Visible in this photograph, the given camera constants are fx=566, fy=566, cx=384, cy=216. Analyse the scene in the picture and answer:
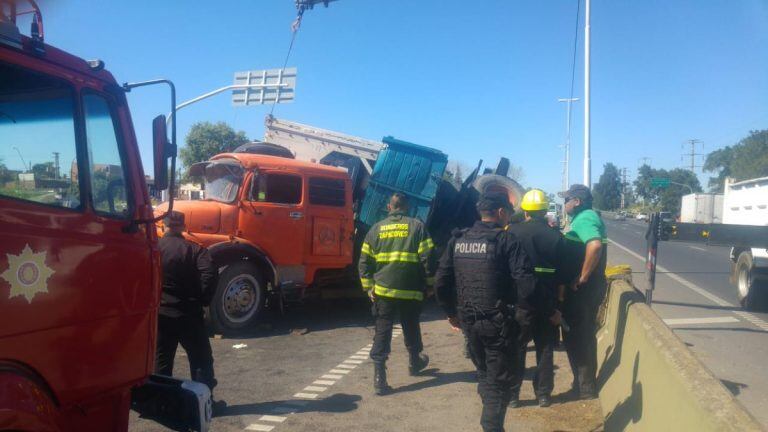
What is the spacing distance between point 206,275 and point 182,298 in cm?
27

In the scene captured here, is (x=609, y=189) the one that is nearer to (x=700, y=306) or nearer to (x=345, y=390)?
(x=700, y=306)

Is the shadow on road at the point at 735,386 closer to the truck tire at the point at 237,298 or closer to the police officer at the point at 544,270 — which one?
the police officer at the point at 544,270

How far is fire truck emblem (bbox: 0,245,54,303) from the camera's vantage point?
7.58 ft

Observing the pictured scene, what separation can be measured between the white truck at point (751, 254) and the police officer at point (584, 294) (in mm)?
6789

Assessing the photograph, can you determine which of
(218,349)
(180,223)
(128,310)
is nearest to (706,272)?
(218,349)

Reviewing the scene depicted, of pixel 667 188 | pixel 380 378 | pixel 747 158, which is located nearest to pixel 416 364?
pixel 380 378

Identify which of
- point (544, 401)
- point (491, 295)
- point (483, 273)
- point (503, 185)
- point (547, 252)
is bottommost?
point (544, 401)

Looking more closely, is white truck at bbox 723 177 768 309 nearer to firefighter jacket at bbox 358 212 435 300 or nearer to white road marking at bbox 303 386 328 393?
firefighter jacket at bbox 358 212 435 300

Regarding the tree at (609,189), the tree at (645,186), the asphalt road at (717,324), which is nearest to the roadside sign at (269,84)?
the asphalt road at (717,324)

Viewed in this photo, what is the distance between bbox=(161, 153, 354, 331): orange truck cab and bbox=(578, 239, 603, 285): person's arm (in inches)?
176

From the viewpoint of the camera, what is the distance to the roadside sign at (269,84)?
19.8 meters

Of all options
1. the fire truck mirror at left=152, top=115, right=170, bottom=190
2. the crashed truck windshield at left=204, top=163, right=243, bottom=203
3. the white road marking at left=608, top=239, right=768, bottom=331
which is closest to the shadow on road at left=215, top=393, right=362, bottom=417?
the fire truck mirror at left=152, top=115, right=170, bottom=190

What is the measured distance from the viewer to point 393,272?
5.75 meters

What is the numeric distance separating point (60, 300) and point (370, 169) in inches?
315
